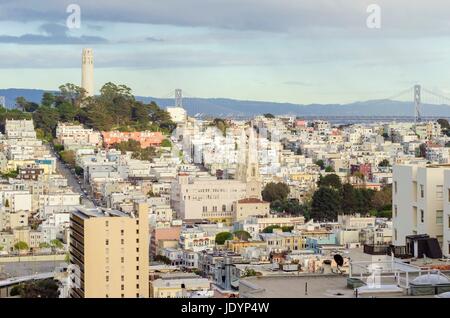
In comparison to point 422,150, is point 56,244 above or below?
below

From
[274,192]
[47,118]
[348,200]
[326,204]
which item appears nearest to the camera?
[348,200]

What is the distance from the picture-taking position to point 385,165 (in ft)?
75.7

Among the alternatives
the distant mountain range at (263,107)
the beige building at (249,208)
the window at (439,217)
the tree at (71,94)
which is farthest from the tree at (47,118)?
the window at (439,217)

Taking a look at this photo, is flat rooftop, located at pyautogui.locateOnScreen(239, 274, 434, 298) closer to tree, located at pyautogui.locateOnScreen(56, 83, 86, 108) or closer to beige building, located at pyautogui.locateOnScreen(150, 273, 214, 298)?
beige building, located at pyautogui.locateOnScreen(150, 273, 214, 298)

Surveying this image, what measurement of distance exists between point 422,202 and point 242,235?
11.9 meters

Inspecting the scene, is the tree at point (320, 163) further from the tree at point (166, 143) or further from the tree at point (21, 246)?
the tree at point (21, 246)

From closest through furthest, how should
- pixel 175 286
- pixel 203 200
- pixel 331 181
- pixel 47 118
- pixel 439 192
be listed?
pixel 439 192
pixel 175 286
pixel 203 200
pixel 331 181
pixel 47 118

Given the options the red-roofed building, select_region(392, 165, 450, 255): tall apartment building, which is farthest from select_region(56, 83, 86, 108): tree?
select_region(392, 165, 450, 255): tall apartment building

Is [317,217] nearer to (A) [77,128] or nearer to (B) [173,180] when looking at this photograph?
(B) [173,180]

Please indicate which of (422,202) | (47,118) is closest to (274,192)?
(47,118)

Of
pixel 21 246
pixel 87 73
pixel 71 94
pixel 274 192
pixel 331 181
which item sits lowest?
pixel 21 246

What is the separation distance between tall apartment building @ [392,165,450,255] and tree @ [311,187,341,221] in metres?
14.1

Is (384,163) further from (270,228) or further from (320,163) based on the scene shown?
(270,228)

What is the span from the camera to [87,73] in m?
23.5
